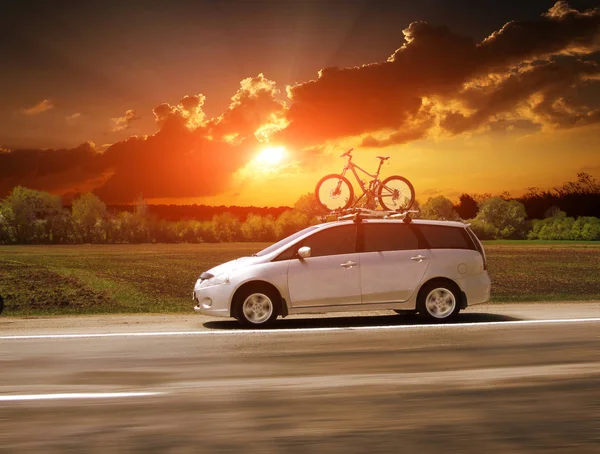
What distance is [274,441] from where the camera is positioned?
5688 mm

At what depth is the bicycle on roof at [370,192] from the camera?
674 inches

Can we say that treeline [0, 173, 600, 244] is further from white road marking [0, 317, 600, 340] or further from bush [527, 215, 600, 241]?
white road marking [0, 317, 600, 340]

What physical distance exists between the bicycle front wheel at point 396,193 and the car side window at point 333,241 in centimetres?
275

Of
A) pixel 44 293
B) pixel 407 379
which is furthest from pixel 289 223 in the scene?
pixel 407 379

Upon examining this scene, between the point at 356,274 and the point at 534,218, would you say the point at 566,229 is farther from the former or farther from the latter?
the point at 356,274

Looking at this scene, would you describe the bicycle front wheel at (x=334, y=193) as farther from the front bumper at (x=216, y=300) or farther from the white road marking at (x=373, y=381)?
Answer: the white road marking at (x=373, y=381)

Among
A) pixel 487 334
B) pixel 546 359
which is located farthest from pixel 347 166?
pixel 546 359

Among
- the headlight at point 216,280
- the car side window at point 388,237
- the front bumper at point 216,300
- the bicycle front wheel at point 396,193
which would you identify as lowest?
the front bumper at point 216,300

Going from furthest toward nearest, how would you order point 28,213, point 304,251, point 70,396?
1. point 28,213
2. point 304,251
3. point 70,396

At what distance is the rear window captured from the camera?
14.8 m

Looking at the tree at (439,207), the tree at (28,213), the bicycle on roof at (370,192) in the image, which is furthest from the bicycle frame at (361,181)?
the tree at (28,213)

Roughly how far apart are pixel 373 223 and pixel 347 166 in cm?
313

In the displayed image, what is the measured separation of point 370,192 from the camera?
684 inches

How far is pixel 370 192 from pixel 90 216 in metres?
35.9
